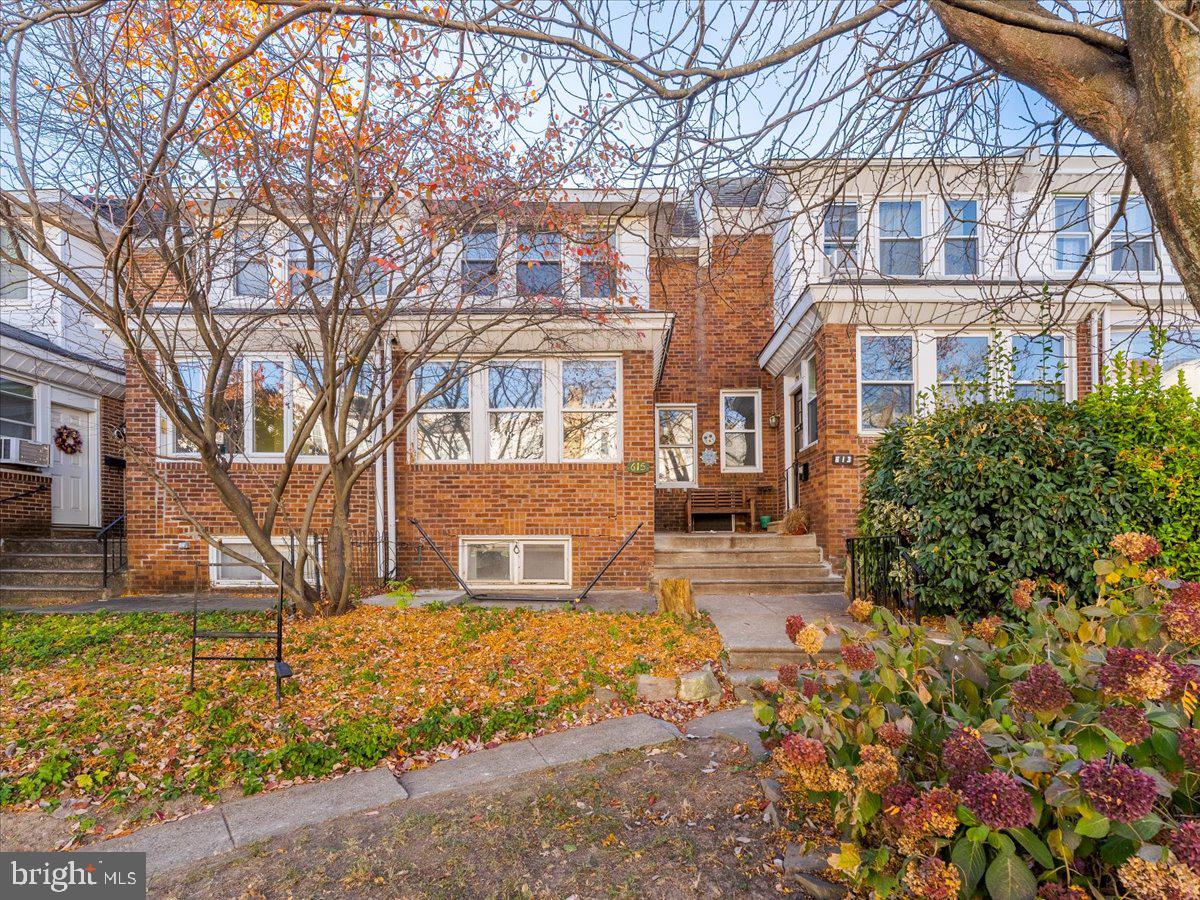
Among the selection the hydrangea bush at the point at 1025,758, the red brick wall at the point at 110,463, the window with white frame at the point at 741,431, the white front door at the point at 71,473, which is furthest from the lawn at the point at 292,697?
the red brick wall at the point at 110,463

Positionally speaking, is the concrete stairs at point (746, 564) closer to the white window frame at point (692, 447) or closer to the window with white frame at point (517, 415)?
the window with white frame at point (517, 415)

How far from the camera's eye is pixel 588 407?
9.42 meters

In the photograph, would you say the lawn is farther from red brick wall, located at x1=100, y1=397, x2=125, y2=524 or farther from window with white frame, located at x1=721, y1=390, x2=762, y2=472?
red brick wall, located at x1=100, y1=397, x2=125, y2=524

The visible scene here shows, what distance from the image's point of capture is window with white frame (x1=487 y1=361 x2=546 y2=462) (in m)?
9.44

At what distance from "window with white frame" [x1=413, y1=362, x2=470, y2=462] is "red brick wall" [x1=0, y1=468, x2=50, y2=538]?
281 inches

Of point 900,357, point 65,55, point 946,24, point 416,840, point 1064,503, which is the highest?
point 65,55

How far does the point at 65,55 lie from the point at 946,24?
6.42 m

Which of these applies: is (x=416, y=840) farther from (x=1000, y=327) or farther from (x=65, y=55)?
(x=1000, y=327)

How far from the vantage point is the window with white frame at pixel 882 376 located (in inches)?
357

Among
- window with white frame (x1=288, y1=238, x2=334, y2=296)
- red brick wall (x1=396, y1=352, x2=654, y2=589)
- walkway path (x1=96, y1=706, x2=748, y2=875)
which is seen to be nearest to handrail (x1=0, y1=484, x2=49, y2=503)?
window with white frame (x1=288, y1=238, x2=334, y2=296)

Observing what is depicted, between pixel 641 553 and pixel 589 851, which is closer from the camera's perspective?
pixel 589 851

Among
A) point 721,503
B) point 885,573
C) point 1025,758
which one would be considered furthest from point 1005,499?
point 721,503

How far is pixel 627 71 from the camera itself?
3121 millimetres

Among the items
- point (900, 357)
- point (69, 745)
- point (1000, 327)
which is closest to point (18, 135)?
point (69, 745)
